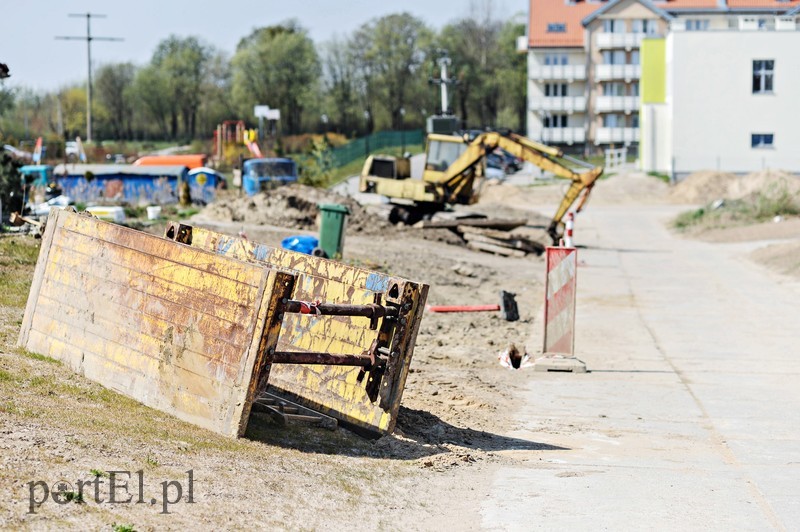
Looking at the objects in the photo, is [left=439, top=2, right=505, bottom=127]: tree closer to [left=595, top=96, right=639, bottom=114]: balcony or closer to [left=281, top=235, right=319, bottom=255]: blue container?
[left=595, top=96, right=639, bottom=114]: balcony

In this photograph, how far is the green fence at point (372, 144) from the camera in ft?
229

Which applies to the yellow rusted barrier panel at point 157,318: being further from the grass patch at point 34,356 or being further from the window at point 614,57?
the window at point 614,57

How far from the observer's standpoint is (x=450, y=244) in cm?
2839

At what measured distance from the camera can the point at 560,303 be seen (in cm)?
1184

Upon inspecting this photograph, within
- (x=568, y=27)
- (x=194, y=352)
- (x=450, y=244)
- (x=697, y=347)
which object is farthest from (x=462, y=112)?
(x=194, y=352)

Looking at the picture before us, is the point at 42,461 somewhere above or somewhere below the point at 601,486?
above

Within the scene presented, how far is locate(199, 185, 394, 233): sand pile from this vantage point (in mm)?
28744

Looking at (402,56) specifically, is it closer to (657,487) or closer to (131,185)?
(131,185)

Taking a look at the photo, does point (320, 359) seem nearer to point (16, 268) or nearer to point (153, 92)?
point (16, 268)

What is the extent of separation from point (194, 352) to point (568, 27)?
83.9 metres

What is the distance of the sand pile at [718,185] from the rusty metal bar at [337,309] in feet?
147

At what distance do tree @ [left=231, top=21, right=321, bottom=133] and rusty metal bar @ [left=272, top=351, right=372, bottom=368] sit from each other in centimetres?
8670

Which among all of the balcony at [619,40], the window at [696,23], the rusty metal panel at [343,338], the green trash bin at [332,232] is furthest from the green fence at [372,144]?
the rusty metal panel at [343,338]

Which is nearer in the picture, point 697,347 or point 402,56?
point 697,347
